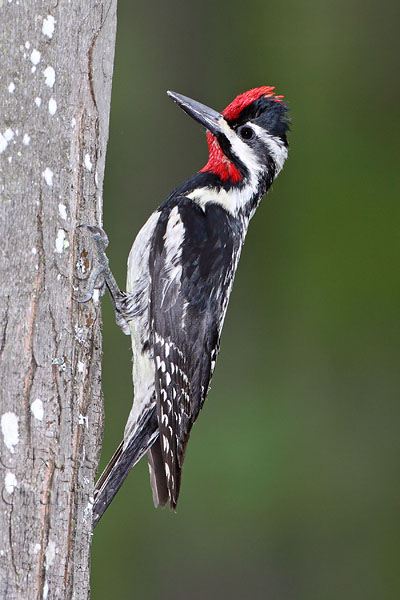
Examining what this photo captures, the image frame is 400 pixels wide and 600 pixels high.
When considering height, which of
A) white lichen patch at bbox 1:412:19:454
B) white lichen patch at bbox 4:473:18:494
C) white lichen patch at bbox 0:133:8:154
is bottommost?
white lichen patch at bbox 4:473:18:494

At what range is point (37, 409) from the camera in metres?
1.76

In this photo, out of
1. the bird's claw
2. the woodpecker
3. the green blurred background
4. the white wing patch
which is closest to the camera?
the bird's claw

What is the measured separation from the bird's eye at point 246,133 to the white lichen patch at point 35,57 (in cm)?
116

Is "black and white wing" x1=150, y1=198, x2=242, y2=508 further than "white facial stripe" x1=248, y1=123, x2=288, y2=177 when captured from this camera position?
No

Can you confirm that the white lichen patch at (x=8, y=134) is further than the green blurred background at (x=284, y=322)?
No

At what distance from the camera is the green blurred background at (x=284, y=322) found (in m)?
4.56

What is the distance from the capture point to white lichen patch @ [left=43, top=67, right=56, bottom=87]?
186cm

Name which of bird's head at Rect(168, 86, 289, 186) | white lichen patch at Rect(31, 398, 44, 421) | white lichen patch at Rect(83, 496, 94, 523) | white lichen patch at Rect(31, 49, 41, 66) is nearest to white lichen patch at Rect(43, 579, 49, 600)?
white lichen patch at Rect(83, 496, 94, 523)

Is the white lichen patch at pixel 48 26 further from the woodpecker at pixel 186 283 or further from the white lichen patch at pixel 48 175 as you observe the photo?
the woodpecker at pixel 186 283

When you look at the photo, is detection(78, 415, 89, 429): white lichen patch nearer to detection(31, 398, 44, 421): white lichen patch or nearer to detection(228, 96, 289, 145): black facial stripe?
detection(31, 398, 44, 421): white lichen patch

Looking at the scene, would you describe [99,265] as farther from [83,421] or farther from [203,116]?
[203,116]

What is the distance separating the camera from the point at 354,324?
477 cm

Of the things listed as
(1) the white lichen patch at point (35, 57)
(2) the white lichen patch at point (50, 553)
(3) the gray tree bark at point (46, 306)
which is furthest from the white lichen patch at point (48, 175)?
(2) the white lichen patch at point (50, 553)

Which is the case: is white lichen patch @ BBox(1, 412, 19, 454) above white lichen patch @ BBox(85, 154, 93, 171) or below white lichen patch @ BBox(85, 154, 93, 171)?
below
